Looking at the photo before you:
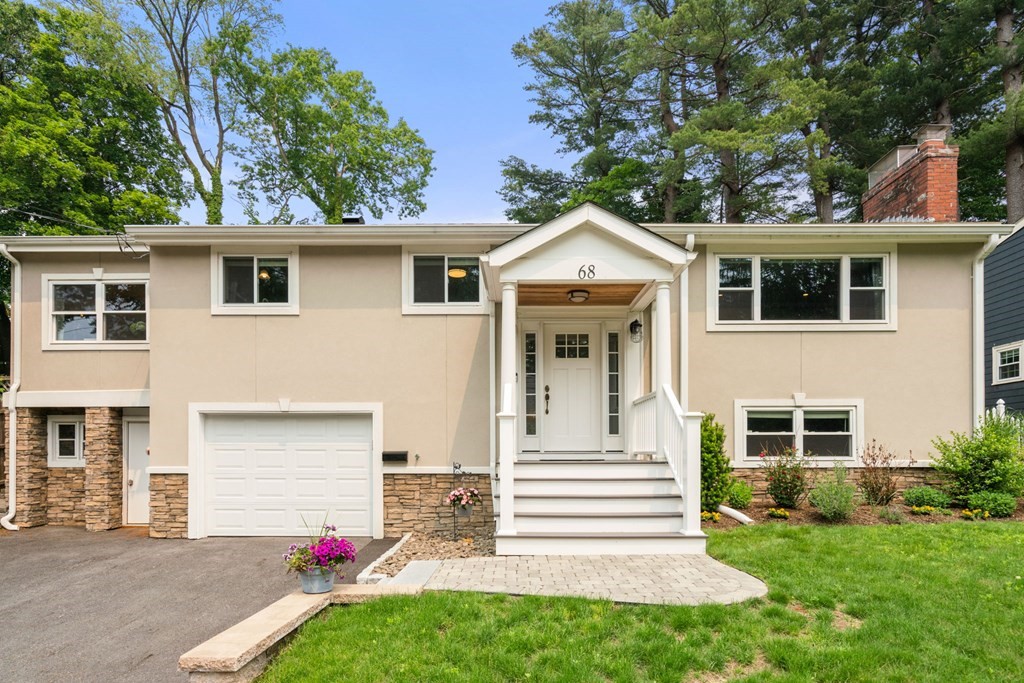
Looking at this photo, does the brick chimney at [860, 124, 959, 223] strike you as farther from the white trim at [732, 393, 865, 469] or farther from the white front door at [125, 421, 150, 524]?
the white front door at [125, 421, 150, 524]

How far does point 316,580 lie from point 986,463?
881 cm

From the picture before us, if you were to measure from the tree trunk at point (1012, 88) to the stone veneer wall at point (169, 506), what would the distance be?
20.2 metres

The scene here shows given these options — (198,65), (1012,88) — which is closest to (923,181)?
(1012,88)

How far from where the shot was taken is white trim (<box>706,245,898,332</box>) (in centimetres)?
873

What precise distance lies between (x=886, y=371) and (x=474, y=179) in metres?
16.9

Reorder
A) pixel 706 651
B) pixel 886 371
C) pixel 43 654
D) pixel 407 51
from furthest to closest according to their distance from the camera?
pixel 407 51, pixel 886 371, pixel 43 654, pixel 706 651

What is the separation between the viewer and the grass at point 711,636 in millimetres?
3629

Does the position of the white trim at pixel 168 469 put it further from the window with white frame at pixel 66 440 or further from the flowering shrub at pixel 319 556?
the flowering shrub at pixel 319 556

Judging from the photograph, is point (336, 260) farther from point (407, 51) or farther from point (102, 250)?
point (407, 51)

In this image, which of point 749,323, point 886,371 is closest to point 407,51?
point 749,323

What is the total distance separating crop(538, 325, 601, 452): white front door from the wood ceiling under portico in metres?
0.61

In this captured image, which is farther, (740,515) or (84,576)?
(740,515)

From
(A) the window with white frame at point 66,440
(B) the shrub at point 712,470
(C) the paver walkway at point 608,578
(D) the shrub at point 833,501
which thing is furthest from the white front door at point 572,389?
(A) the window with white frame at point 66,440

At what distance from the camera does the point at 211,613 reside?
543 cm
